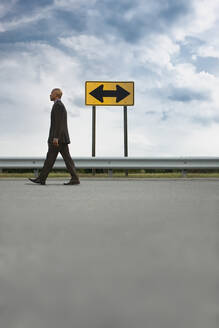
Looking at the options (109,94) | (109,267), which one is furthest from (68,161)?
(109,94)

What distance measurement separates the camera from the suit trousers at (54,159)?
11195 millimetres

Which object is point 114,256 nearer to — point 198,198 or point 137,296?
point 137,296

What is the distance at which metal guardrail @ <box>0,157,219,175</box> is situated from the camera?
15.5 meters

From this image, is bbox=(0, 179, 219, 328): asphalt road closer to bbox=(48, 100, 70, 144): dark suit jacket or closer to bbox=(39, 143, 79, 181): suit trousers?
bbox=(39, 143, 79, 181): suit trousers

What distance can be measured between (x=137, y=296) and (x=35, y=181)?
28.5 feet

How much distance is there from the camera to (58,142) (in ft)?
37.1

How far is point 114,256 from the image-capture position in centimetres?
383

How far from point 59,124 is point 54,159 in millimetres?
802

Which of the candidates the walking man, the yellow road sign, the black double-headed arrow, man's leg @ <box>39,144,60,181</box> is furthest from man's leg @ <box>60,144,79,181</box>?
the black double-headed arrow

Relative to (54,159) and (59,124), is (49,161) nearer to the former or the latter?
(54,159)

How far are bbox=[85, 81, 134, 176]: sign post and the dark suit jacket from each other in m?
7.90

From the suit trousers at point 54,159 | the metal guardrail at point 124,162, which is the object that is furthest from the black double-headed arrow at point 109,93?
the suit trousers at point 54,159

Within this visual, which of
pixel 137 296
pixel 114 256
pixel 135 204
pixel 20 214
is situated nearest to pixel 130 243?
pixel 114 256

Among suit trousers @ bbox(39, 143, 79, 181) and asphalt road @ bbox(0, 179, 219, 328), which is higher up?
suit trousers @ bbox(39, 143, 79, 181)
